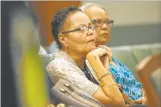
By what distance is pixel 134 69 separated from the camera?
1.68 meters

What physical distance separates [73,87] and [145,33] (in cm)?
42

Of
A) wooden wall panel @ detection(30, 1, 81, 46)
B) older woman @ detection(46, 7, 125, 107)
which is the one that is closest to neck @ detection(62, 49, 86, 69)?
older woman @ detection(46, 7, 125, 107)

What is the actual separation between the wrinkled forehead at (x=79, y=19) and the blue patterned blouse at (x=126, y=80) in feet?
0.66

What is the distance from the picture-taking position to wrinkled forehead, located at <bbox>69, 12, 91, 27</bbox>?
5.06ft

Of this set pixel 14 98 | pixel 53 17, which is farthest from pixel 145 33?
pixel 14 98

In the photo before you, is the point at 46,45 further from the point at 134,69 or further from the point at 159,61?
the point at 159,61

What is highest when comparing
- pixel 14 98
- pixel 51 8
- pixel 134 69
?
pixel 51 8

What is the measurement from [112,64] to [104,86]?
0.13 meters

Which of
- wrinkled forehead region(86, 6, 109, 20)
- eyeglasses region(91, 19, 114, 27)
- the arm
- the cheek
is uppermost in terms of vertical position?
wrinkled forehead region(86, 6, 109, 20)

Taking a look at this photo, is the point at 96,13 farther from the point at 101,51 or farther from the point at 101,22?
the point at 101,51

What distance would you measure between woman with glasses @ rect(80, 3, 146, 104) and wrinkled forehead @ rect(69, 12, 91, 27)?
0.03m

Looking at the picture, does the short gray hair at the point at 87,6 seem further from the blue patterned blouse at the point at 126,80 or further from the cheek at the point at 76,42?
the blue patterned blouse at the point at 126,80

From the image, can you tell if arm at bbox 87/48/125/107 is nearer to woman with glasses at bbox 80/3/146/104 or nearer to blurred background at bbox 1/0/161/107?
woman with glasses at bbox 80/3/146/104

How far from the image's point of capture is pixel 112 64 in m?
1.62
